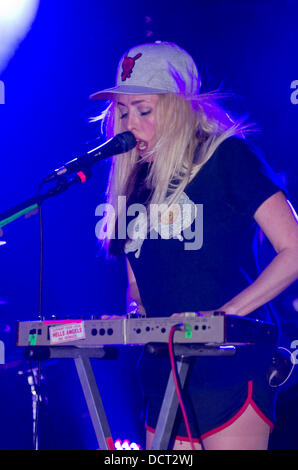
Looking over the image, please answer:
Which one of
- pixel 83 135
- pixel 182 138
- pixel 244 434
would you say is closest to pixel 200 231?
pixel 182 138

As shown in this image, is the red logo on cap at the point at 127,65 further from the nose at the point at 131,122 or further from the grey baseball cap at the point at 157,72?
the nose at the point at 131,122

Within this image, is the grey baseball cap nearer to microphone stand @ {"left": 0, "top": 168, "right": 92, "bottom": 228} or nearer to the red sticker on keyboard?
microphone stand @ {"left": 0, "top": 168, "right": 92, "bottom": 228}

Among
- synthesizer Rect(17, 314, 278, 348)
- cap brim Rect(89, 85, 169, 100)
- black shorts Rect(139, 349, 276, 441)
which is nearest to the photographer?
synthesizer Rect(17, 314, 278, 348)

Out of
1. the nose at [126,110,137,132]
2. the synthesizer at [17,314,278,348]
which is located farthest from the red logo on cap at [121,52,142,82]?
the synthesizer at [17,314,278,348]

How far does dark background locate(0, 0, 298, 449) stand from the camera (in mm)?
3639

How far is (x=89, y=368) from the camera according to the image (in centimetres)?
183

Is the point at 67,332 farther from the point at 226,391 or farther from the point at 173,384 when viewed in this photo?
the point at 226,391

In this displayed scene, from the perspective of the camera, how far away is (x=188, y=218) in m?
1.94

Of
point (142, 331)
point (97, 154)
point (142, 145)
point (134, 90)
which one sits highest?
point (134, 90)

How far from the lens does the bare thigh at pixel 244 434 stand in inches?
69.3

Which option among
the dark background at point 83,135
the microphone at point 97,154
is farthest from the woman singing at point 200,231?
the dark background at point 83,135

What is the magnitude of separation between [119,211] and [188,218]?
1.17 feet

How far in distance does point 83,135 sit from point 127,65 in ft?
6.67

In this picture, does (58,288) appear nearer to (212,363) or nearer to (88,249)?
(88,249)
